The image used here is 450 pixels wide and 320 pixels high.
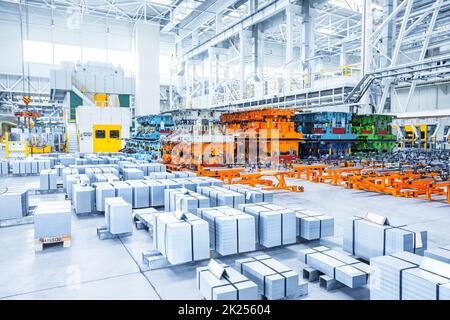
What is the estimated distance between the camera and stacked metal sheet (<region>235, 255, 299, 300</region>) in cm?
314

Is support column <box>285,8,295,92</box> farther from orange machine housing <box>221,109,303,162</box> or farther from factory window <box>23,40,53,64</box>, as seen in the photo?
factory window <box>23,40,53,64</box>

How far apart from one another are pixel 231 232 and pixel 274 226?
692 mm

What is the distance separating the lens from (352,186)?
32.2ft

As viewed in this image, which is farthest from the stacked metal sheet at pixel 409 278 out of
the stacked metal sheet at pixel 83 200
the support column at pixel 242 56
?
the support column at pixel 242 56

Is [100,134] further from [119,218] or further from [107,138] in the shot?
[119,218]

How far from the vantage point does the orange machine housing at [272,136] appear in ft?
40.1

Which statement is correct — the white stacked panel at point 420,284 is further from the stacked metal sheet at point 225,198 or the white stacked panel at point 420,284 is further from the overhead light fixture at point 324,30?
the overhead light fixture at point 324,30

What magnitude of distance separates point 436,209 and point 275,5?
14.1 meters

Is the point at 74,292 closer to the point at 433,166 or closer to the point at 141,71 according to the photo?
the point at 433,166

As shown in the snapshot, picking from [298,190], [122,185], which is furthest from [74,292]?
[298,190]

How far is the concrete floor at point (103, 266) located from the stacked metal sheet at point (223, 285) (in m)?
0.27

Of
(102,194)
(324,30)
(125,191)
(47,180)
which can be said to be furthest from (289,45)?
(324,30)

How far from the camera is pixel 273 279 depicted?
3.12 m

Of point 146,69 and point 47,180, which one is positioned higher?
point 146,69
